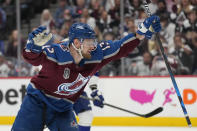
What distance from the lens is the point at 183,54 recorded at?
7.02 metres

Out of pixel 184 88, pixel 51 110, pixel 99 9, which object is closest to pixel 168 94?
pixel 184 88

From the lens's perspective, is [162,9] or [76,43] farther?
[162,9]

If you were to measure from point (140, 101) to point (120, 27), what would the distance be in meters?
1.30

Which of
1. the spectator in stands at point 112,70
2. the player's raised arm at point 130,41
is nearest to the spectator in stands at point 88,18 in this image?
the spectator in stands at point 112,70

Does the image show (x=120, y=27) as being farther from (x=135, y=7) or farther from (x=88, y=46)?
(x=88, y=46)

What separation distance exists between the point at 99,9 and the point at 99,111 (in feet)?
6.22

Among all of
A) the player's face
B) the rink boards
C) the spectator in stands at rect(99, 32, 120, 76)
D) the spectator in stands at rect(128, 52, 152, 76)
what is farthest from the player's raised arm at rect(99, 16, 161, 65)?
the spectator in stands at rect(99, 32, 120, 76)

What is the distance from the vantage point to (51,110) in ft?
11.2

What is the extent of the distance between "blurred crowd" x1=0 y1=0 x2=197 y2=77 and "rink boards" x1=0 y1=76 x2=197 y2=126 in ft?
0.65

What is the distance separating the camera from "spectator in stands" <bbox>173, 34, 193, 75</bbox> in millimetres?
6992

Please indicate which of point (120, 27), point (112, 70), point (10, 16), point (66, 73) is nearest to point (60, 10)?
point (10, 16)

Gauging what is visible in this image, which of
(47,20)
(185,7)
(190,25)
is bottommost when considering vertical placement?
(47,20)

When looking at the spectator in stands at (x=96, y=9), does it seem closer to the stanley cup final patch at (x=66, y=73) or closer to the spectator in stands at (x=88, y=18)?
the spectator in stands at (x=88, y=18)

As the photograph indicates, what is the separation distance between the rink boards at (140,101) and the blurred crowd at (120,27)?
0.20 m
